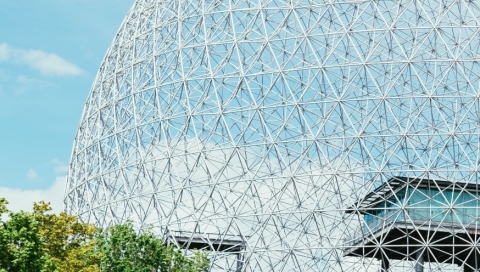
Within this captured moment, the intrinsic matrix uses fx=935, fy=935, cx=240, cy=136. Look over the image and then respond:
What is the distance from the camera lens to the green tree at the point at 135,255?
912 inches

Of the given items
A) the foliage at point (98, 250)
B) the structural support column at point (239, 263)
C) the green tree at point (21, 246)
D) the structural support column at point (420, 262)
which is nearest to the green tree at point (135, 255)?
the foliage at point (98, 250)

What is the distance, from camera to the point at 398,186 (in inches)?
1235

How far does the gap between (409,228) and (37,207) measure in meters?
13.1

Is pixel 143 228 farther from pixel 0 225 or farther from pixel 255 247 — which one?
pixel 0 225

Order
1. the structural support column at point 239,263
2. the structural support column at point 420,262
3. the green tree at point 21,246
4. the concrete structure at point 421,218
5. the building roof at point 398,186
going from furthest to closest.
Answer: the structural support column at point 239,263 < the structural support column at point 420,262 < the building roof at point 398,186 < the concrete structure at point 421,218 < the green tree at point 21,246

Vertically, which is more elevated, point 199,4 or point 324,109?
point 199,4

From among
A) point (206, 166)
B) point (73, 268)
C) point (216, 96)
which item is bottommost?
point (73, 268)

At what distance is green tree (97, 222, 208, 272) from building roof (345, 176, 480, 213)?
8.20m

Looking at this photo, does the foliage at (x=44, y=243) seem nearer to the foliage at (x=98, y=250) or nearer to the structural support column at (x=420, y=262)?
the foliage at (x=98, y=250)

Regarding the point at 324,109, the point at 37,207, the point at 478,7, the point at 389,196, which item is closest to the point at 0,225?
the point at 37,207

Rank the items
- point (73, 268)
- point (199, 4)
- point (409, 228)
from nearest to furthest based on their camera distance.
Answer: point (73, 268) → point (409, 228) → point (199, 4)

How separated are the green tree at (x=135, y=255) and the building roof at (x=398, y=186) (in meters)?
8.20

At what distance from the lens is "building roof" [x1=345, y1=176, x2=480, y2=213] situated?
99.6 feet

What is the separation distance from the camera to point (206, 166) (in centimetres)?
3216
